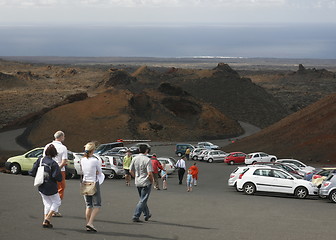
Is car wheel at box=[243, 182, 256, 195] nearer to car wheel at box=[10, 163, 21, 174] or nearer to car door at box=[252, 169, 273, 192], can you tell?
car door at box=[252, 169, 273, 192]

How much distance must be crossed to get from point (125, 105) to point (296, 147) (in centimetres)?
3199

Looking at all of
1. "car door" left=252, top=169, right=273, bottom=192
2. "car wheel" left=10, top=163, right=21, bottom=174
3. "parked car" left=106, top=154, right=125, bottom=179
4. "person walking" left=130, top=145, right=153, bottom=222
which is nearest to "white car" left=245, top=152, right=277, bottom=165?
"parked car" left=106, top=154, right=125, bottom=179

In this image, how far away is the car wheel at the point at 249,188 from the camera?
81.9 ft

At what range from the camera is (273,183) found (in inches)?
966

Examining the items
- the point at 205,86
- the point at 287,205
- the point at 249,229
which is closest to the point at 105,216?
the point at 249,229

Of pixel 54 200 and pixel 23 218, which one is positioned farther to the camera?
pixel 23 218

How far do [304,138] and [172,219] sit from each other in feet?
136

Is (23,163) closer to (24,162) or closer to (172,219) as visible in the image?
(24,162)

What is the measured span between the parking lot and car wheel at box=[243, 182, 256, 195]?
4347mm

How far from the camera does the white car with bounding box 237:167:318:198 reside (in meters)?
24.3

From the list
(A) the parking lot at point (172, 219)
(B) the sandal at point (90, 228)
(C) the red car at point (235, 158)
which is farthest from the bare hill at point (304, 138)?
(B) the sandal at point (90, 228)

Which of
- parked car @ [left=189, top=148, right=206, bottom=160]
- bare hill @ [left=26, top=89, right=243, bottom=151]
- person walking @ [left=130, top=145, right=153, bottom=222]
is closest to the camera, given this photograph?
person walking @ [left=130, top=145, right=153, bottom=222]

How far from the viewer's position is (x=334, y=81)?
Answer: 171375 millimetres

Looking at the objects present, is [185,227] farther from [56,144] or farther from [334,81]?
[334,81]
